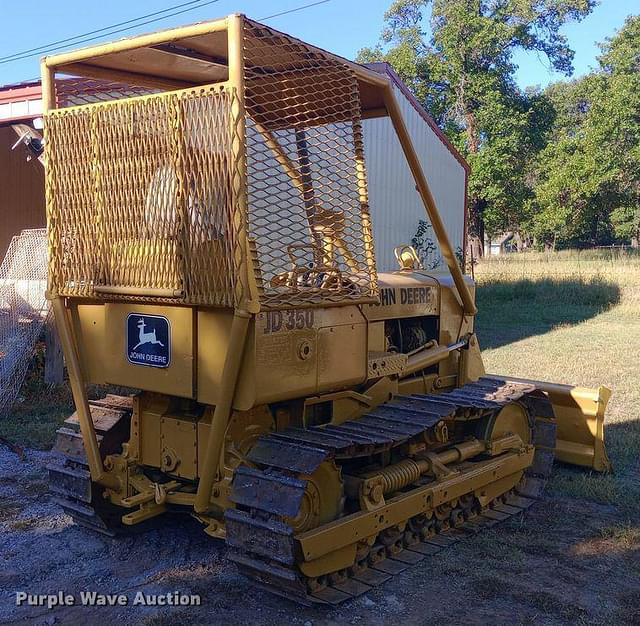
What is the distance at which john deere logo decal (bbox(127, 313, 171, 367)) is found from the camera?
4176mm

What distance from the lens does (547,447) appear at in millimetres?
6105

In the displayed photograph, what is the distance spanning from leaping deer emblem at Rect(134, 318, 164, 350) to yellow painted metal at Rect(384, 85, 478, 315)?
6.22 ft

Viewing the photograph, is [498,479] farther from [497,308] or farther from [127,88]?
[497,308]

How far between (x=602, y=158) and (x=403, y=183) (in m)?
22.2

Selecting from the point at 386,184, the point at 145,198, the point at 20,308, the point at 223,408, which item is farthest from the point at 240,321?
the point at 386,184

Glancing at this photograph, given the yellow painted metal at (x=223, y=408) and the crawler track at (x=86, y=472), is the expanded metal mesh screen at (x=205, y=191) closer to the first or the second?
the yellow painted metal at (x=223, y=408)

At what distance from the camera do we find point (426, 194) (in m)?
4.93

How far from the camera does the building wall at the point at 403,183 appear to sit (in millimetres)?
13250

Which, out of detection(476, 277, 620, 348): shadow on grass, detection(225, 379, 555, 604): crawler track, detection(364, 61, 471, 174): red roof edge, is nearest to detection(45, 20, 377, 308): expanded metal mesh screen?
detection(225, 379, 555, 604): crawler track

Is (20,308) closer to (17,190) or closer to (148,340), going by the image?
(17,190)

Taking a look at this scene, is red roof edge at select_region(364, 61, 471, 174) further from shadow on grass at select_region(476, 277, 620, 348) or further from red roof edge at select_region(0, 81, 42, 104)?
red roof edge at select_region(0, 81, 42, 104)

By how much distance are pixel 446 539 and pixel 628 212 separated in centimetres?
3654

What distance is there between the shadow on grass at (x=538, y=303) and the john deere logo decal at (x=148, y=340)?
12.2 m

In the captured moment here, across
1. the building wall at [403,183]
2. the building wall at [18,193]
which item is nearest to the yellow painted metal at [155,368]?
the building wall at [403,183]
